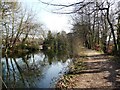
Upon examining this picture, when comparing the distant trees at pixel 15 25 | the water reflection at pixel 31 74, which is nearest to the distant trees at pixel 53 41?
the distant trees at pixel 15 25

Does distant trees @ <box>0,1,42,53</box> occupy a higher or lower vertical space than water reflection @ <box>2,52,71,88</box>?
higher

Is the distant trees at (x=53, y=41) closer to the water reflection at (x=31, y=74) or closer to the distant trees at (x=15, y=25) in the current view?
the distant trees at (x=15, y=25)

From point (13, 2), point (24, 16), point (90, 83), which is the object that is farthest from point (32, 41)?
point (90, 83)

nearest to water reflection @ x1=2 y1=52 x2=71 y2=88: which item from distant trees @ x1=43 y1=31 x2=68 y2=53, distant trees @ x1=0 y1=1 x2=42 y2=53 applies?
distant trees @ x1=0 y1=1 x2=42 y2=53

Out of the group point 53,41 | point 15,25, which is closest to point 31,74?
point 15,25

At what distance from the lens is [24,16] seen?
3806 cm

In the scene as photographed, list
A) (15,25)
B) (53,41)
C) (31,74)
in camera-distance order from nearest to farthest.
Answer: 1. (31,74)
2. (15,25)
3. (53,41)

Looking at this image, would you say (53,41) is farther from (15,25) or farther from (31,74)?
(31,74)

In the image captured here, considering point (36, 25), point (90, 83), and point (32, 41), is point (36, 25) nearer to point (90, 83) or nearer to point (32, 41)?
point (32, 41)

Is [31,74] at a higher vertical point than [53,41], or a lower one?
lower

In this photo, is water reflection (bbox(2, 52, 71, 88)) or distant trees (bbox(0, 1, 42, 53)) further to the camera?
distant trees (bbox(0, 1, 42, 53))

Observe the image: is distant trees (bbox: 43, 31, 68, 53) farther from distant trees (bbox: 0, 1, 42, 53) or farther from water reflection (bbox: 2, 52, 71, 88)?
water reflection (bbox: 2, 52, 71, 88)

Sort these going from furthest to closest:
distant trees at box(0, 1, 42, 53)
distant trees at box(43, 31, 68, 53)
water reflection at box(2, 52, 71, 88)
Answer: distant trees at box(43, 31, 68, 53) → distant trees at box(0, 1, 42, 53) → water reflection at box(2, 52, 71, 88)

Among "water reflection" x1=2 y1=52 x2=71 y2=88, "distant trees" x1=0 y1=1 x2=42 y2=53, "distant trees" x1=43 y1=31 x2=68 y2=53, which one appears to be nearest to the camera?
"water reflection" x1=2 y1=52 x2=71 y2=88
